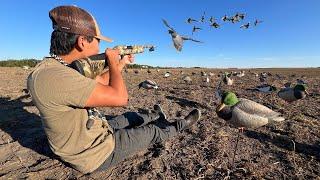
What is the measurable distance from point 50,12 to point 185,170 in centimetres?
256

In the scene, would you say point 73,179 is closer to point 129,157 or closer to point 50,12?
point 129,157

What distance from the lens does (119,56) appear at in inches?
190

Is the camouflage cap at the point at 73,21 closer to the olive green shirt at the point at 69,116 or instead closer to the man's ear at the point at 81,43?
the man's ear at the point at 81,43

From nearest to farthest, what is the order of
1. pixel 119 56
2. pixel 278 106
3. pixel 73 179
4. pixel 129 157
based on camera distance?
pixel 73 179, pixel 119 56, pixel 129 157, pixel 278 106

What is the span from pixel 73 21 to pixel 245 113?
2900 mm

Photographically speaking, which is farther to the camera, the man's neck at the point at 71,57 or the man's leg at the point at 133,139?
the man's leg at the point at 133,139

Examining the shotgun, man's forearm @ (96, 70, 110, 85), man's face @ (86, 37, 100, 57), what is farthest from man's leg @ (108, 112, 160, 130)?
man's face @ (86, 37, 100, 57)

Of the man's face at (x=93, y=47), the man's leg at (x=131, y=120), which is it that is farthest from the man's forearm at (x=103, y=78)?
the man's leg at (x=131, y=120)

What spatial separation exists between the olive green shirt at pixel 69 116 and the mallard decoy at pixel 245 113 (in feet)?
6.30

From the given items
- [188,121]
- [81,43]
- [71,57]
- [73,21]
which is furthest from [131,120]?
[73,21]

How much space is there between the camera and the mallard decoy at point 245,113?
543cm

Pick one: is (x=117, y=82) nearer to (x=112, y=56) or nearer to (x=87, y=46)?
(x=112, y=56)

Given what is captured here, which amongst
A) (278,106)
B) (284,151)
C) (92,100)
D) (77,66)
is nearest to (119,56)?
(77,66)

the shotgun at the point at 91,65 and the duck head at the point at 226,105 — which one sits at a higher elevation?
the shotgun at the point at 91,65
